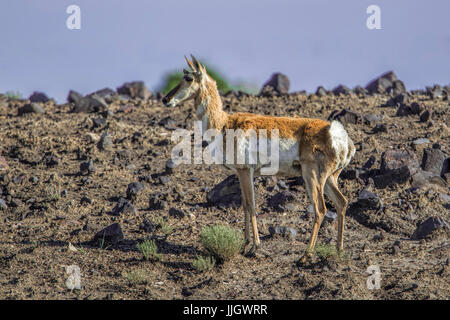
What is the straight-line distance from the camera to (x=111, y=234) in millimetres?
12617

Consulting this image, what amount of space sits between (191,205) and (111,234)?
8.50 ft

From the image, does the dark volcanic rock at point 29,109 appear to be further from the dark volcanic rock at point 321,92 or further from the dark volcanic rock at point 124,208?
the dark volcanic rock at point 321,92

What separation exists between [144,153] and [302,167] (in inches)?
277

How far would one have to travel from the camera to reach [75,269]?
11359 millimetres

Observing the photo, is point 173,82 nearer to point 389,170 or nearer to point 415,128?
point 415,128

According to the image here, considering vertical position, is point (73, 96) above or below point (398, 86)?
below

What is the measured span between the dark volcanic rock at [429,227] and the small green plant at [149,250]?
5.00 metres

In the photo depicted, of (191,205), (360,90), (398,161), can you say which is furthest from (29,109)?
(398,161)

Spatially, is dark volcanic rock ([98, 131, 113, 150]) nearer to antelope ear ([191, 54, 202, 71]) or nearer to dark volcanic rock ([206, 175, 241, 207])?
dark volcanic rock ([206, 175, 241, 207])

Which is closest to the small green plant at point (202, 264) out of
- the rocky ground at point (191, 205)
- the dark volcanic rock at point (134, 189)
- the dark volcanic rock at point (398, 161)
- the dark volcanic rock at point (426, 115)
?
the rocky ground at point (191, 205)

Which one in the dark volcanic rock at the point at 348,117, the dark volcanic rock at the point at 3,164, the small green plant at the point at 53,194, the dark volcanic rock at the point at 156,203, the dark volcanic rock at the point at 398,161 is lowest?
the dark volcanic rock at the point at 156,203

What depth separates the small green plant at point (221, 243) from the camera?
1138cm

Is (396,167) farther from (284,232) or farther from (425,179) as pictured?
(284,232)

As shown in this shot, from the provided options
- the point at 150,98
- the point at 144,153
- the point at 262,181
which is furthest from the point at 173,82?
the point at 262,181
